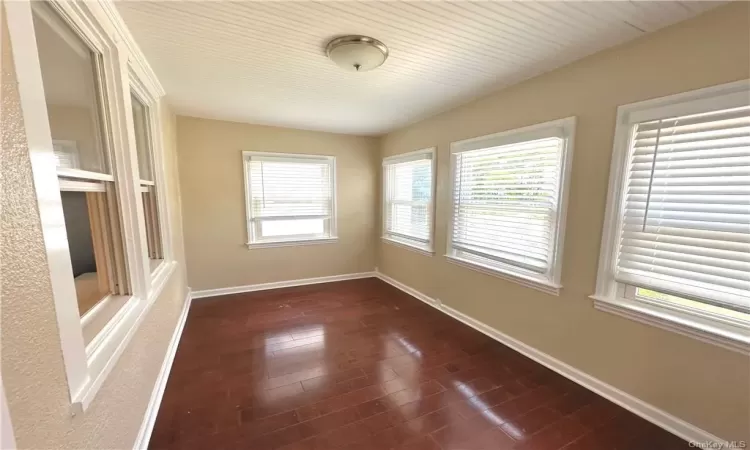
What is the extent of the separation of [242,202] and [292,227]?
2.49ft

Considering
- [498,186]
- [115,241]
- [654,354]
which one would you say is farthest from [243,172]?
[654,354]

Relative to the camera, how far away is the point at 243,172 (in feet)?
12.3

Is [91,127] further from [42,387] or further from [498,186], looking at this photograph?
[498,186]

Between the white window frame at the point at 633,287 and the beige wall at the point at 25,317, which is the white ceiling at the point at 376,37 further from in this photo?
the beige wall at the point at 25,317

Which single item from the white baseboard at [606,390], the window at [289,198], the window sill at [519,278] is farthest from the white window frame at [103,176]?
the white baseboard at [606,390]

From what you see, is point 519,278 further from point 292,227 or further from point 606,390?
point 292,227

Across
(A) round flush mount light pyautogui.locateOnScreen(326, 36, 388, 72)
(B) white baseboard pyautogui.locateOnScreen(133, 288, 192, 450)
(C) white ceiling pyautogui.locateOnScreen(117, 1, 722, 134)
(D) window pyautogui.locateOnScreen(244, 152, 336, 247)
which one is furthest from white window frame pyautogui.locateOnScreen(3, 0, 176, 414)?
(D) window pyautogui.locateOnScreen(244, 152, 336, 247)

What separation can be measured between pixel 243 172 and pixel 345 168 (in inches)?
56.0

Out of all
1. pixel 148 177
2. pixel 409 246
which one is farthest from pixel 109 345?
pixel 409 246

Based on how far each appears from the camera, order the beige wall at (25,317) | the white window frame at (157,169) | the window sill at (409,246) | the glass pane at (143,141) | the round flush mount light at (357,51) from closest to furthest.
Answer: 1. the beige wall at (25,317)
2. the round flush mount light at (357,51)
3. the white window frame at (157,169)
4. the glass pane at (143,141)
5. the window sill at (409,246)

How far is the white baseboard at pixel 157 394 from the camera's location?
1542 mm

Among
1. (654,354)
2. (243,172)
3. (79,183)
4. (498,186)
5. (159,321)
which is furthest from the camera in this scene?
(243,172)

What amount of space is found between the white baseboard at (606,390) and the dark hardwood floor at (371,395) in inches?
2.0

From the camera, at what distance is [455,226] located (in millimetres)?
3137
